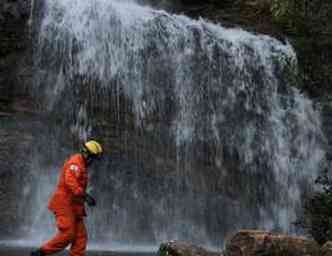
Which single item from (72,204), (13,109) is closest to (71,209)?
(72,204)

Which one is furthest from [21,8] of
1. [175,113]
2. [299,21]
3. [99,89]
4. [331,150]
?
[331,150]

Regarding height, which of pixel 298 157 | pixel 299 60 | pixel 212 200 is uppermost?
pixel 299 60

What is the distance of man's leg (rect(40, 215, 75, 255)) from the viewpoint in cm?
999

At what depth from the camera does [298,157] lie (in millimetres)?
20391

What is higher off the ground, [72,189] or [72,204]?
[72,189]

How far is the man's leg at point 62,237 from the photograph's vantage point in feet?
32.8

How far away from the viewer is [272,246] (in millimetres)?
9523

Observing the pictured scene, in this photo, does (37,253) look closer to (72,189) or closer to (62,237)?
(62,237)

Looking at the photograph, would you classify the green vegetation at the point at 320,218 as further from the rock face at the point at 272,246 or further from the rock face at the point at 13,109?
the rock face at the point at 13,109

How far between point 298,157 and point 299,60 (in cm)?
659

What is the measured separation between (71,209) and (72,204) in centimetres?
8

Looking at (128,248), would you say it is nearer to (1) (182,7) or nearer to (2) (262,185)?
(2) (262,185)

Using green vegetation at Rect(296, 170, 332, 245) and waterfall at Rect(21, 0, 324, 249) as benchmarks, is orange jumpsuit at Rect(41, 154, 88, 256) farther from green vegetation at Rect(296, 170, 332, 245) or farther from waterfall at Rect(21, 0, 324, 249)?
waterfall at Rect(21, 0, 324, 249)

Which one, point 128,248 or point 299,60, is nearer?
point 299,60
